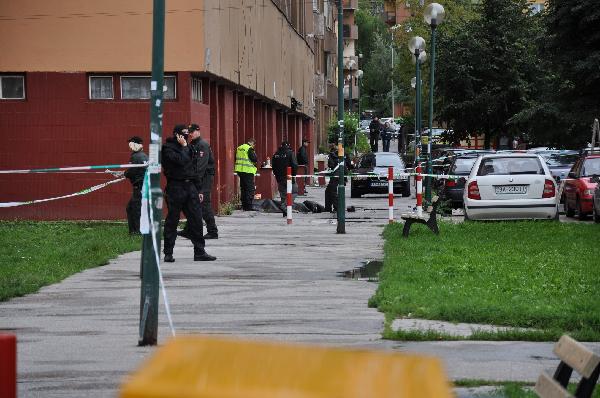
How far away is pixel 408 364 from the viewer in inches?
161

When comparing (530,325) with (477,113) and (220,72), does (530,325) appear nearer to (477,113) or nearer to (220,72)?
(220,72)

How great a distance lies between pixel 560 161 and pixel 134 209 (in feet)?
69.4

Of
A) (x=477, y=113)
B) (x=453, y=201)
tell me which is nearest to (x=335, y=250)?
(x=453, y=201)

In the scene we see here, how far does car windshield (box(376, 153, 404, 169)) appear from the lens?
1960 inches

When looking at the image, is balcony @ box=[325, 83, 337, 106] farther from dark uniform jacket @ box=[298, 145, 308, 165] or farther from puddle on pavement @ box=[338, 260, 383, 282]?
puddle on pavement @ box=[338, 260, 383, 282]

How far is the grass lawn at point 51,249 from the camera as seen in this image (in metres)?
17.1

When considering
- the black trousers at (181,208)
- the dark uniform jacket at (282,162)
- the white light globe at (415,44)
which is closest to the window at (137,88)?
the dark uniform jacket at (282,162)

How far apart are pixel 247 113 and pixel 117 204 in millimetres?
13531

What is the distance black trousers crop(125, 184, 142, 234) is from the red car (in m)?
11.4

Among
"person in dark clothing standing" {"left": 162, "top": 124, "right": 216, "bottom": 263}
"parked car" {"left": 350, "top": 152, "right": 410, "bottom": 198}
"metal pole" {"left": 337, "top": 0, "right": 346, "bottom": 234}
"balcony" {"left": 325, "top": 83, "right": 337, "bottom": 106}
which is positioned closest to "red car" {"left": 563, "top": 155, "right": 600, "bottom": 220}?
"metal pole" {"left": 337, "top": 0, "right": 346, "bottom": 234}

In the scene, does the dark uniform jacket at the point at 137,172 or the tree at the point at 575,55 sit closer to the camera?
the dark uniform jacket at the point at 137,172

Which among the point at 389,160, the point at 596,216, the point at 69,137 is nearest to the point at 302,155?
the point at 389,160

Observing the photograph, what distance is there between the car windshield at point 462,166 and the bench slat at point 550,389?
106 feet

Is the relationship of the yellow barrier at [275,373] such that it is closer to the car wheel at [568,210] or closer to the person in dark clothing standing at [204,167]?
the person in dark clothing standing at [204,167]
